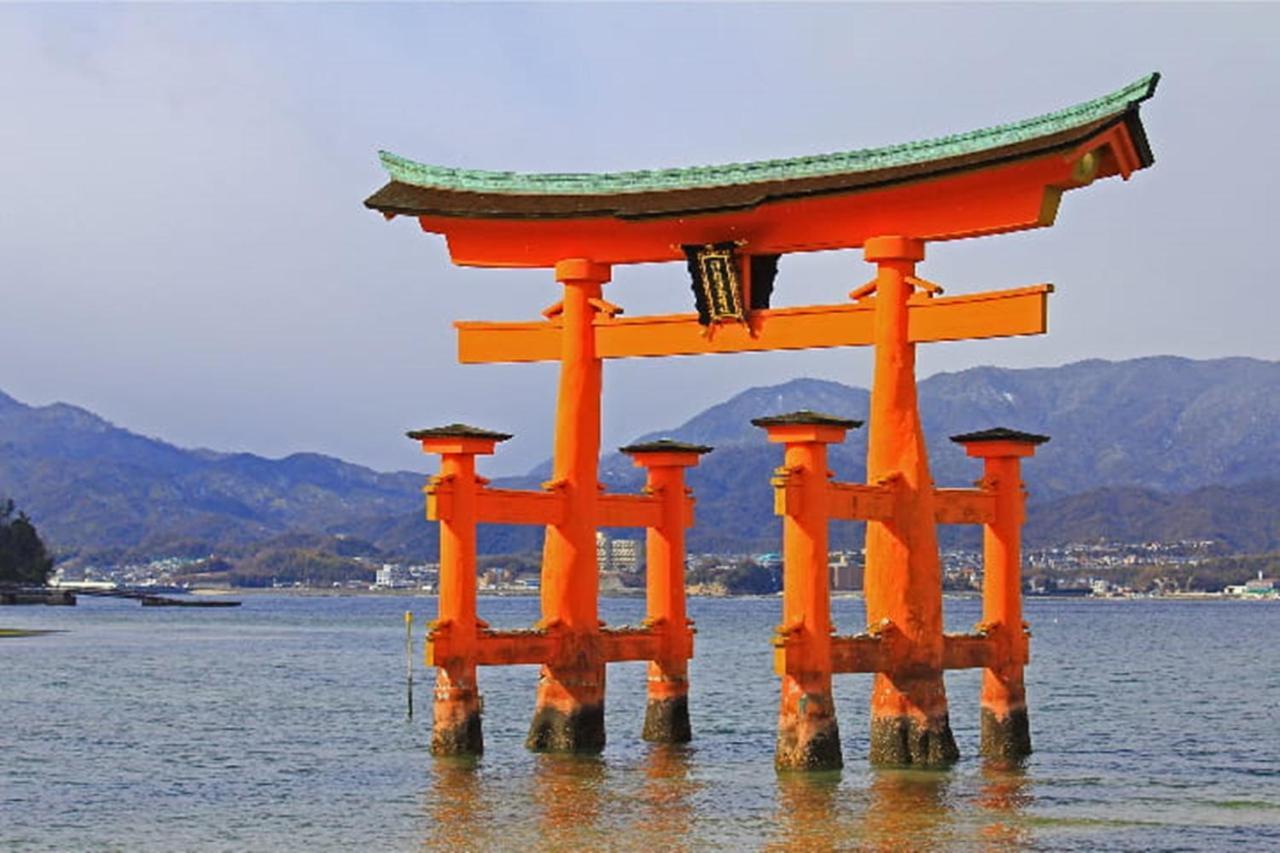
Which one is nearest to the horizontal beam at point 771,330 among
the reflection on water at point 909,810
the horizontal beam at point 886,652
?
the horizontal beam at point 886,652

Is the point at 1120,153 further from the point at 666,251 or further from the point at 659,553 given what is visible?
the point at 659,553

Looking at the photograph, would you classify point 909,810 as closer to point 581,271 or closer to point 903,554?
point 903,554

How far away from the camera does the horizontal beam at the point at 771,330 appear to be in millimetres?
30281

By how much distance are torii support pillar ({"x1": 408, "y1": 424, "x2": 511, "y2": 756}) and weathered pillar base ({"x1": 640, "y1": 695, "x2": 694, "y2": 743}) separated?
5.18 m

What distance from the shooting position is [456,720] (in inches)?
1321

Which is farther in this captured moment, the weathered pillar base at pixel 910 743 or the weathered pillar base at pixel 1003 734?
the weathered pillar base at pixel 1003 734

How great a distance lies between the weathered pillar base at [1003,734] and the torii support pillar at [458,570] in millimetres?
8382

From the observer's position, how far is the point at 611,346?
3478 centimetres

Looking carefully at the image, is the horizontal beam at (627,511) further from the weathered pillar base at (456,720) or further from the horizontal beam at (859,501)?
the horizontal beam at (859,501)

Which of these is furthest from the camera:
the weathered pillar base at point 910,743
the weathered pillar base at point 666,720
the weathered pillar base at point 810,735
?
the weathered pillar base at point 666,720

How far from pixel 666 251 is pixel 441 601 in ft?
22.4

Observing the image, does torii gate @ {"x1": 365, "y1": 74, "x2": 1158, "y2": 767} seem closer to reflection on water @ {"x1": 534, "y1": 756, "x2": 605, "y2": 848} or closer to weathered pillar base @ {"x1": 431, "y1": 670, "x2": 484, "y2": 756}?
weathered pillar base @ {"x1": 431, "y1": 670, "x2": 484, "y2": 756}

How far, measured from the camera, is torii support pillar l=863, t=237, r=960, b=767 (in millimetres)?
31406

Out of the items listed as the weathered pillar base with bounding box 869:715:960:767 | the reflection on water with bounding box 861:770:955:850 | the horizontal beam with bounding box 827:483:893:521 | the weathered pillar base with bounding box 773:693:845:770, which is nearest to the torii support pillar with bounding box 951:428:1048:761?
the reflection on water with bounding box 861:770:955:850
